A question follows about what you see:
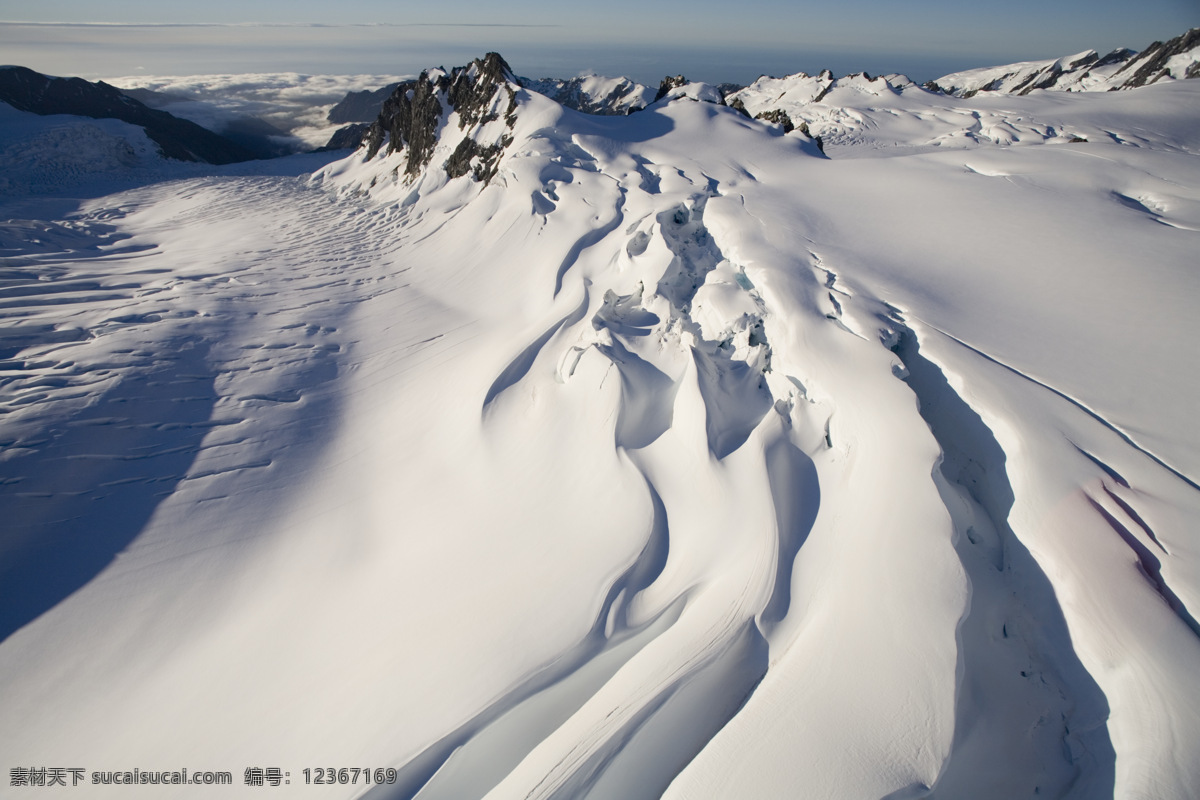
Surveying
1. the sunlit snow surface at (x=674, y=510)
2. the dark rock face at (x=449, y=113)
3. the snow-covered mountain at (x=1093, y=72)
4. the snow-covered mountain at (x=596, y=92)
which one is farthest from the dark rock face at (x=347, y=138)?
the snow-covered mountain at (x=1093, y=72)

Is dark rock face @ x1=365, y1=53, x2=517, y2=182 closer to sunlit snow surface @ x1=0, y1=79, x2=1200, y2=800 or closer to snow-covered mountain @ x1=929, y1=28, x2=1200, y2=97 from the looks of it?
sunlit snow surface @ x1=0, y1=79, x2=1200, y2=800

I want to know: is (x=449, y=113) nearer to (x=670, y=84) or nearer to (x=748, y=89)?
(x=670, y=84)

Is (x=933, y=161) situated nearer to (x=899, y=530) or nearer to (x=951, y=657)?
(x=899, y=530)

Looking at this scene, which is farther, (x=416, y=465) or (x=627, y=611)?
(x=416, y=465)

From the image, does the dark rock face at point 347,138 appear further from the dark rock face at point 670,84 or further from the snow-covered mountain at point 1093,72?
the snow-covered mountain at point 1093,72

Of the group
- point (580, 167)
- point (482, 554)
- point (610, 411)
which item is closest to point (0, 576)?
point (482, 554)

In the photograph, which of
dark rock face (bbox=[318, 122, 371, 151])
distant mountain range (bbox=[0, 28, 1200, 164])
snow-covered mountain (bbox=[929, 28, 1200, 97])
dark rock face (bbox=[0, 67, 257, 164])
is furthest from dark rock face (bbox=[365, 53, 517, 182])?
snow-covered mountain (bbox=[929, 28, 1200, 97])

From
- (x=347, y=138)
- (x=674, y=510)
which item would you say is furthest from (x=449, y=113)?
(x=347, y=138)
